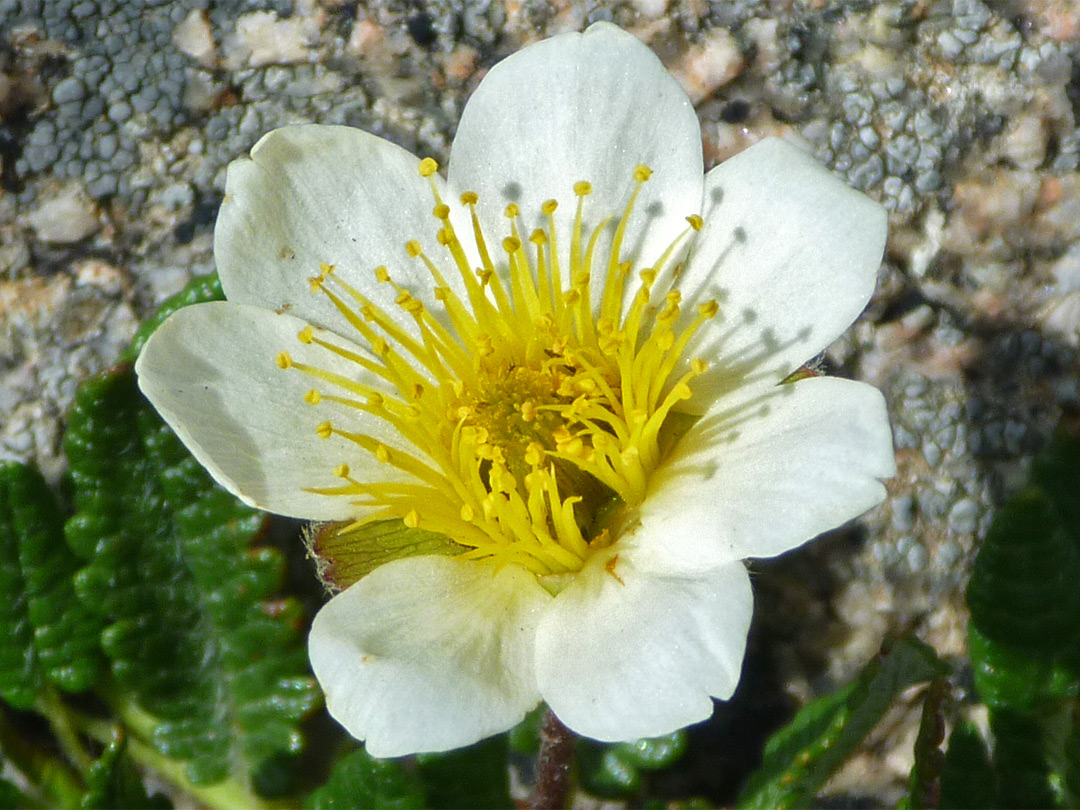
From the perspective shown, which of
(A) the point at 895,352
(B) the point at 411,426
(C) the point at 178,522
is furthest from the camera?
(A) the point at 895,352

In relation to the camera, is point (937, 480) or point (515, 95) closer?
point (515, 95)

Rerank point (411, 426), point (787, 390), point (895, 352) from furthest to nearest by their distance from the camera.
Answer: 1. point (895, 352)
2. point (411, 426)
3. point (787, 390)

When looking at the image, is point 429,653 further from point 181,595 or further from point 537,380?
point 181,595

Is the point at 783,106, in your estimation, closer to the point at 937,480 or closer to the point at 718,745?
the point at 937,480

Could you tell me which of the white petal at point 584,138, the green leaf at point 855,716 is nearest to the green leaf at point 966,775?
the green leaf at point 855,716

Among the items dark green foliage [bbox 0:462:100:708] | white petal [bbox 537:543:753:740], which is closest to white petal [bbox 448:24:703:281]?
white petal [bbox 537:543:753:740]

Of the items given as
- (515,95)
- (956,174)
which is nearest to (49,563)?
(515,95)
